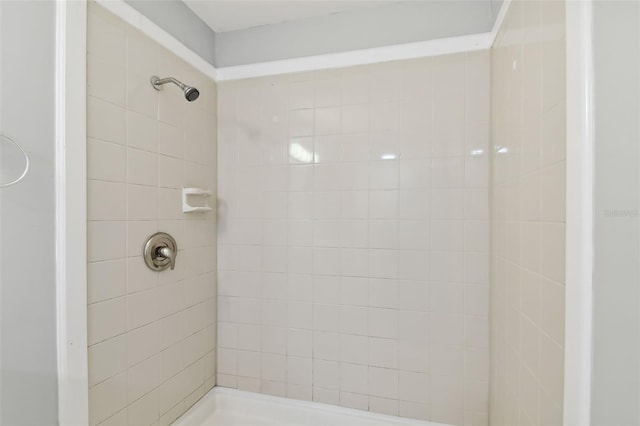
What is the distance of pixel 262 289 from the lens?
172cm

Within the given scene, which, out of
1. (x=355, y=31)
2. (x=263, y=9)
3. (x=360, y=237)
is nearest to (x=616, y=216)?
(x=360, y=237)

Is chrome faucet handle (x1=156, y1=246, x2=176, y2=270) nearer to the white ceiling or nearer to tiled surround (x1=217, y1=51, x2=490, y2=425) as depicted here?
tiled surround (x1=217, y1=51, x2=490, y2=425)

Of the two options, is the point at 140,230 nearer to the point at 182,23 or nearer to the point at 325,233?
the point at 325,233

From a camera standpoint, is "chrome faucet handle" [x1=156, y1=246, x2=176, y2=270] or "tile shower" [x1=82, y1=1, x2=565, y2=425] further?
"chrome faucet handle" [x1=156, y1=246, x2=176, y2=270]

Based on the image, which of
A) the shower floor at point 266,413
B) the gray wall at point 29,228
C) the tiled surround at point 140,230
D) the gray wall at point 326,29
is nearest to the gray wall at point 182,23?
the gray wall at point 326,29

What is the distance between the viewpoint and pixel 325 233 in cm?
163

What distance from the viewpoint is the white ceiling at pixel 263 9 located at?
60.6 inches

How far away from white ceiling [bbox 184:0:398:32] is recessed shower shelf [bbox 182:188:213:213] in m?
0.93

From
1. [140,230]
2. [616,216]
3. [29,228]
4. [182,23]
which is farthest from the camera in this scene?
[182,23]

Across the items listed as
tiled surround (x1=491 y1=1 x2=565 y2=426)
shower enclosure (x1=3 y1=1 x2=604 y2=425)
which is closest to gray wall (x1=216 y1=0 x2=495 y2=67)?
shower enclosure (x1=3 y1=1 x2=604 y2=425)

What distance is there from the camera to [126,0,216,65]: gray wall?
1323mm

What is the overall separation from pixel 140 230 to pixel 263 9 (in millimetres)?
1255

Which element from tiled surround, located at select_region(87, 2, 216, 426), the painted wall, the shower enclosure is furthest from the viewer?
tiled surround, located at select_region(87, 2, 216, 426)

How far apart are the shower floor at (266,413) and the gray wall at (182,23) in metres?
1.86
